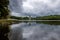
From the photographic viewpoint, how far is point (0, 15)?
58.0 ft

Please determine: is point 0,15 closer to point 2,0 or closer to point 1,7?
point 1,7

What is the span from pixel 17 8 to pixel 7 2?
1543mm

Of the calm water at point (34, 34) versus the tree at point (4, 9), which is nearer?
the calm water at point (34, 34)

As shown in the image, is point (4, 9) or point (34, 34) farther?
point (4, 9)

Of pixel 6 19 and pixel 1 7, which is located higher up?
pixel 1 7

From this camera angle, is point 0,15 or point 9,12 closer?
point 0,15

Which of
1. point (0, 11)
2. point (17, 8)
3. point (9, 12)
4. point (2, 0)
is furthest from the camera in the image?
point (9, 12)

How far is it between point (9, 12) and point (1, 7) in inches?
93.5

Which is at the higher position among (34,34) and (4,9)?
(4,9)

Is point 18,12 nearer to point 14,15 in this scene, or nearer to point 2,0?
point 14,15

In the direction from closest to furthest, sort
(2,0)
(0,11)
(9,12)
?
1. (2,0)
2. (0,11)
3. (9,12)

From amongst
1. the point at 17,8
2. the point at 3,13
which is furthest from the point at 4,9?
the point at 17,8

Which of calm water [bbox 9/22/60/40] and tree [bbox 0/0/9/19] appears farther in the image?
tree [bbox 0/0/9/19]

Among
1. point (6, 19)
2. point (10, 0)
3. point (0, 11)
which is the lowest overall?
point (6, 19)
